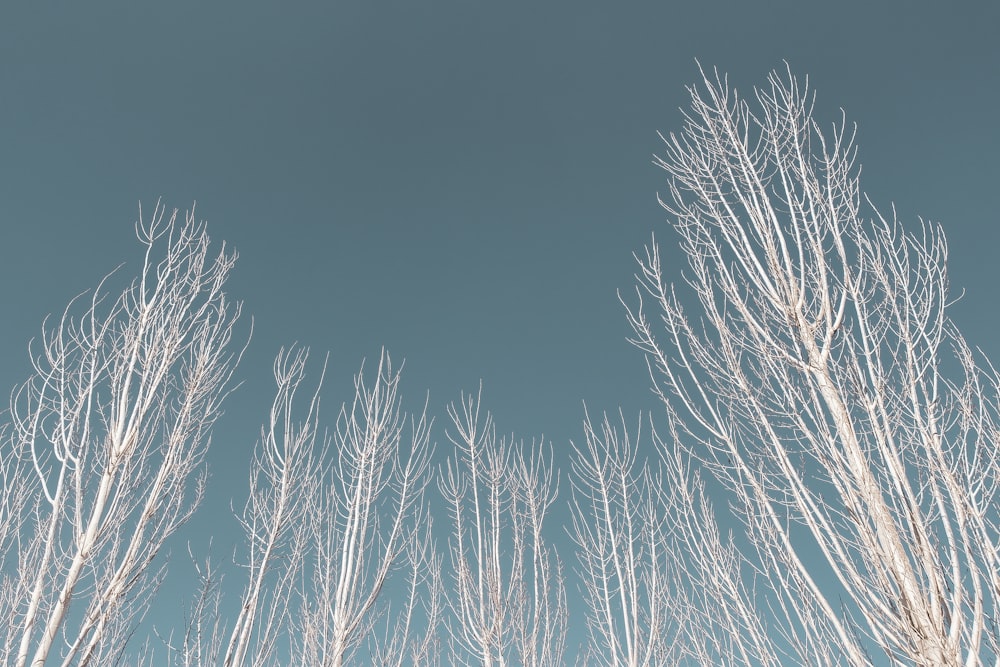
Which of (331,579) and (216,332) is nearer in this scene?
(216,332)

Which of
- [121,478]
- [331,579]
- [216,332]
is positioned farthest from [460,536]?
[121,478]

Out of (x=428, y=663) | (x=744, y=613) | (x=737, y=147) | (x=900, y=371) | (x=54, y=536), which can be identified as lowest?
(x=744, y=613)

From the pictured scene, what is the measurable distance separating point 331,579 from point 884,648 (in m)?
5.72

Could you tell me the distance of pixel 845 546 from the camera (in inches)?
111

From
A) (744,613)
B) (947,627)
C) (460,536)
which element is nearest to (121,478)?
(744,613)

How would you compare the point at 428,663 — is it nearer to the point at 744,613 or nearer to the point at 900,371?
the point at 744,613

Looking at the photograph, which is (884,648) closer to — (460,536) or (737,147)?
(737,147)

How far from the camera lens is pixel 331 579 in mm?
7141

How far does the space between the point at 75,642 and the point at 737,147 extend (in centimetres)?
498

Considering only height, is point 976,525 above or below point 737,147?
below

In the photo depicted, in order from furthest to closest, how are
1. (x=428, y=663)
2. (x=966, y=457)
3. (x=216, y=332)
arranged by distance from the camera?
(x=428, y=663) < (x=216, y=332) < (x=966, y=457)

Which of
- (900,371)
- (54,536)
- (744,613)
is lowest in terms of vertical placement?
(744,613)

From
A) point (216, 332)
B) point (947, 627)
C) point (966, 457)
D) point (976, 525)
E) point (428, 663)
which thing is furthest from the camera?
point (428, 663)

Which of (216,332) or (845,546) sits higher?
(216,332)
